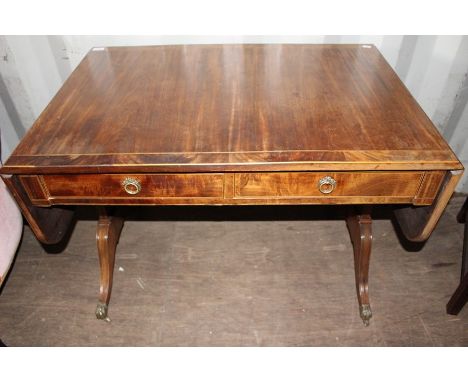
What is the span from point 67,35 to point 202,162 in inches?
50.0

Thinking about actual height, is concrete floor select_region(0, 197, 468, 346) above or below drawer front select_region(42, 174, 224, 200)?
below

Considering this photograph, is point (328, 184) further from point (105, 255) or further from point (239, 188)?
point (105, 255)

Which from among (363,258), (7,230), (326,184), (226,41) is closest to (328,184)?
(326,184)

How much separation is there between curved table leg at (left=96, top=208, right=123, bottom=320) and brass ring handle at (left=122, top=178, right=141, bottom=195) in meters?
0.63

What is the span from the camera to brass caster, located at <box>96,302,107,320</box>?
67.1 inches

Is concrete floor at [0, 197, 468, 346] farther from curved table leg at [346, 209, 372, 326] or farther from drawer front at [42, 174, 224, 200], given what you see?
drawer front at [42, 174, 224, 200]

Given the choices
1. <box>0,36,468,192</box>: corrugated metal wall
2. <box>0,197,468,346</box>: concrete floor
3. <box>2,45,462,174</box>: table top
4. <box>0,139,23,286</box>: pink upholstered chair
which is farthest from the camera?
<box>0,36,468,192</box>: corrugated metal wall

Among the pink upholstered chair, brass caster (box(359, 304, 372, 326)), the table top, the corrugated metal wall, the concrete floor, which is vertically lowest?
the concrete floor

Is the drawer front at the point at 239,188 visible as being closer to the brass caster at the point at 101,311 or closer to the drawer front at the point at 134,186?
the drawer front at the point at 134,186

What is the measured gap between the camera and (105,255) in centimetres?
175

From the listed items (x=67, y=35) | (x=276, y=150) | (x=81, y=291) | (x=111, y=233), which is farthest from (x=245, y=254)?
(x=67, y=35)

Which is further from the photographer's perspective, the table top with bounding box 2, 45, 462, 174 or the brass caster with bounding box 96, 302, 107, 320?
the brass caster with bounding box 96, 302, 107, 320

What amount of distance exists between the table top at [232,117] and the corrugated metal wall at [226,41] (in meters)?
0.26

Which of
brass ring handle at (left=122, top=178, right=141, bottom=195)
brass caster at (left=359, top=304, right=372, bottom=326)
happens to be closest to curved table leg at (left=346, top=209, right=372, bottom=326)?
brass caster at (left=359, top=304, right=372, bottom=326)
